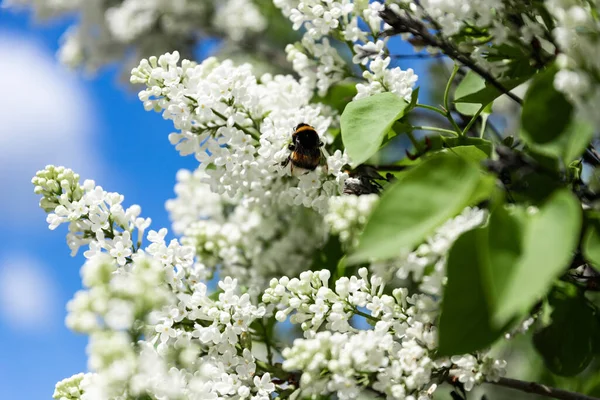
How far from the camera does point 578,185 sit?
2.69ft

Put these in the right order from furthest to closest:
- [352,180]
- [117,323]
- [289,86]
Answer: [289,86]
[352,180]
[117,323]

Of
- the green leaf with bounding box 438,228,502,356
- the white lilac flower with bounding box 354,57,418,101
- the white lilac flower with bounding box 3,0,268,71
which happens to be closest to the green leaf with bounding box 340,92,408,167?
the white lilac flower with bounding box 354,57,418,101

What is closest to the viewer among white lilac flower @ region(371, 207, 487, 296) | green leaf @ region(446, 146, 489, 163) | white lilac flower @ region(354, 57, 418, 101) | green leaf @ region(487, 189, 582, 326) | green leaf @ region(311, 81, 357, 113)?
green leaf @ region(487, 189, 582, 326)

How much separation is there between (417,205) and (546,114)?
0.17 m

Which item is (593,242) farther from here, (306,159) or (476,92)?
(306,159)

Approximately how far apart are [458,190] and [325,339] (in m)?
0.30

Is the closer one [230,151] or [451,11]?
[451,11]

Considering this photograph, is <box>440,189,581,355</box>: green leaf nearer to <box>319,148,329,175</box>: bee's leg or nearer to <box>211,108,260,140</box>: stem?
<box>319,148,329,175</box>: bee's leg

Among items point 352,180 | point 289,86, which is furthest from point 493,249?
point 289,86

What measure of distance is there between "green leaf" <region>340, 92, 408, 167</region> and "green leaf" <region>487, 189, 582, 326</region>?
34cm

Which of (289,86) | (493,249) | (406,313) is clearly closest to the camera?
(493,249)

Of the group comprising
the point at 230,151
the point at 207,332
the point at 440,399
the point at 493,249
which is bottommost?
the point at 440,399

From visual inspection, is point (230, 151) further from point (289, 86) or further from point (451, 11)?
point (451, 11)

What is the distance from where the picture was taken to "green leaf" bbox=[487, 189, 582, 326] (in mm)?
527
